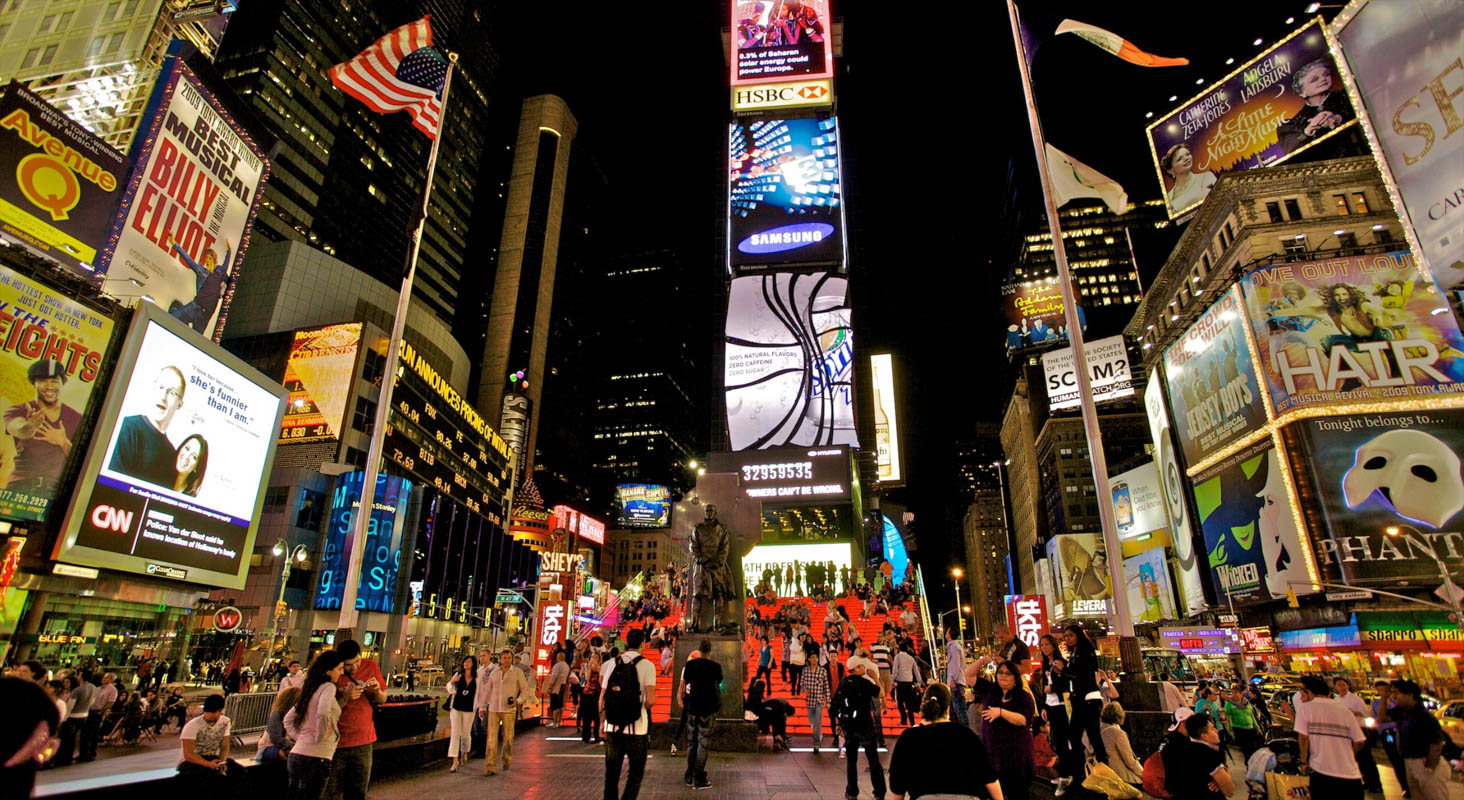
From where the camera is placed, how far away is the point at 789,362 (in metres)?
40.7

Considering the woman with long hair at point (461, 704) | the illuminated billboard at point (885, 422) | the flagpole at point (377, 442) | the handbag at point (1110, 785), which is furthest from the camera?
the illuminated billboard at point (885, 422)

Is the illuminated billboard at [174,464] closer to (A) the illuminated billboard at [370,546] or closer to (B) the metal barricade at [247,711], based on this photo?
(B) the metal barricade at [247,711]

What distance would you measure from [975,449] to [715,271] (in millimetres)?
140082

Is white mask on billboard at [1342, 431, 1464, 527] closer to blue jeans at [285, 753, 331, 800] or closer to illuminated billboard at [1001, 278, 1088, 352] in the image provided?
blue jeans at [285, 753, 331, 800]

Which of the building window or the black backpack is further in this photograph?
the building window

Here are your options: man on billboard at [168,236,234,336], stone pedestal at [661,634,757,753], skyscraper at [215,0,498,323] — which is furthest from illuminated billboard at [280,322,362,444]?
stone pedestal at [661,634,757,753]

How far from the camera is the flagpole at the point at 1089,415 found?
9.52 metres

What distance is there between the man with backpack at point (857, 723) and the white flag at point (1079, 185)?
8.74 meters

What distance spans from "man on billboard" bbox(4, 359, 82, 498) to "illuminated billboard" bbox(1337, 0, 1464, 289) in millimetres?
31237

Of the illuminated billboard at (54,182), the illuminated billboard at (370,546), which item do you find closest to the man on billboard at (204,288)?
the illuminated billboard at (54,182)

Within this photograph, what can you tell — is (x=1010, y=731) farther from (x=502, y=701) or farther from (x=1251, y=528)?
(x=1251, y=528)

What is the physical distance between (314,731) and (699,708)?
4.87m

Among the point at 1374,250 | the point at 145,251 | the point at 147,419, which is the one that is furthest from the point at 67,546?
the point at 1374,250

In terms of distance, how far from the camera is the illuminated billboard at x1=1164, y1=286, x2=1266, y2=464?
3152cm
